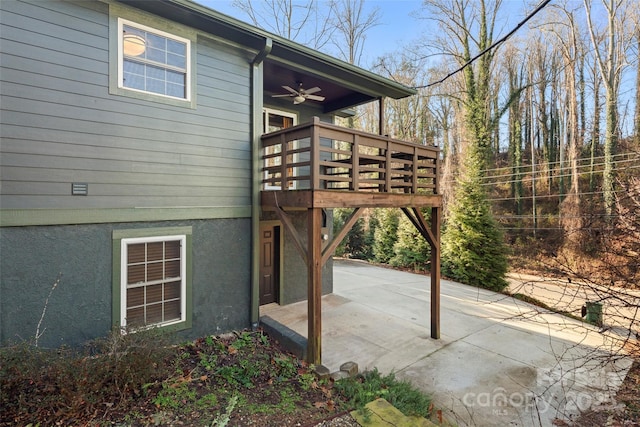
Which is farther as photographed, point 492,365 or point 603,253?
point 492,365

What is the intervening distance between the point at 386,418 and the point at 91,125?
5.22m

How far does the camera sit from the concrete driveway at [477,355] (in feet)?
13.7

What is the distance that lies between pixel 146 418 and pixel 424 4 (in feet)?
68.7

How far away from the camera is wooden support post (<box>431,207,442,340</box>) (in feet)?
20.0

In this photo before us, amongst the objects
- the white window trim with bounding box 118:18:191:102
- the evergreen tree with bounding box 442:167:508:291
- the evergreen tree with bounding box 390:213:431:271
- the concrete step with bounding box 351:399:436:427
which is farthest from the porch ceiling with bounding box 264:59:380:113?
the evergreen tree with bounding box 390:213:431:271

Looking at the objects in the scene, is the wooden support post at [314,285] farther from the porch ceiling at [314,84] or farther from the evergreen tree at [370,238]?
the evergreen tree at [370,238]

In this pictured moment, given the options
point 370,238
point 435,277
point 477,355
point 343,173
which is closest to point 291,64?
point 343,173

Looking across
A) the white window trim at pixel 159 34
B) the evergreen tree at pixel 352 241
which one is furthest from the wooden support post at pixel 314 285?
the evergreen tree at pixel 352 241

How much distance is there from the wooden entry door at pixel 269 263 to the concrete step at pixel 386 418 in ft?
13.0

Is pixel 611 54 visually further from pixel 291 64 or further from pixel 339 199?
pixel 339 199

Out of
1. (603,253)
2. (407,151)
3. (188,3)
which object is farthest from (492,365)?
(188,3)

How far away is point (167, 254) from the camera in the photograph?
507 centimetres

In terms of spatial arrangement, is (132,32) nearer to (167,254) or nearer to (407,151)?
(167,254)

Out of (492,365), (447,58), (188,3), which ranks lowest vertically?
(492,365)
